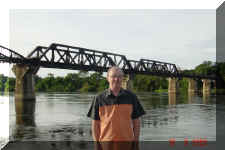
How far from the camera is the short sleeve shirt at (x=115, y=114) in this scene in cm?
491

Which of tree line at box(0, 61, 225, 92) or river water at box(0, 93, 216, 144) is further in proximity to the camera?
tree line at box(0, 61, 225, 92)

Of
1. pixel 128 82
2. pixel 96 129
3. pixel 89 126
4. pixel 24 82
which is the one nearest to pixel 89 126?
pixel 89 126

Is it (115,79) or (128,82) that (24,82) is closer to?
(128,82)

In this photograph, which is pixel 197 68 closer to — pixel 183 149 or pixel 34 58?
pixel 34 58

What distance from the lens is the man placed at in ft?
16.1

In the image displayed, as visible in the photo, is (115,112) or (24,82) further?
(24,82)

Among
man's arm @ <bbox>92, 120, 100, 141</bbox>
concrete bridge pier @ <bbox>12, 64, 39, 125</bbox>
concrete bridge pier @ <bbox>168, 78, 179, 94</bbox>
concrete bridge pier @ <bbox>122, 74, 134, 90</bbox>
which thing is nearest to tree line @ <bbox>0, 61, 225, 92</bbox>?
concrete bridge pier @ <bbox>168, 78, 179, 94</bbox>

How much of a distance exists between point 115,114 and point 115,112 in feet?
0.11

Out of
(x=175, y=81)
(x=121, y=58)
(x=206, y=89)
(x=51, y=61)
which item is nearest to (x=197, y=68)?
(x=206, y=89)

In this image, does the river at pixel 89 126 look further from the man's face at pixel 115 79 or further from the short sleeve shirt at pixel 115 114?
the man's face at pixel 115 79

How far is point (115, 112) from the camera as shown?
194 inches

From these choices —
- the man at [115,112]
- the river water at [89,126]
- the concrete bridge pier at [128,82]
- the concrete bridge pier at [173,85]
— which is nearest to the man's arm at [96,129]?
the man at [115,112]

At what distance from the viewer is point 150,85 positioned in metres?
178

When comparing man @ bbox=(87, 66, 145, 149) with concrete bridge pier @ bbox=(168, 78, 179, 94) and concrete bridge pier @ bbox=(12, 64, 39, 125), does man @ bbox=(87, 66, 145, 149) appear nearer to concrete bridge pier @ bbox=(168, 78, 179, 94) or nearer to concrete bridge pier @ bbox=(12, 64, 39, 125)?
concrete bridge pier @ bbox=(12, 64, 39, 125)
